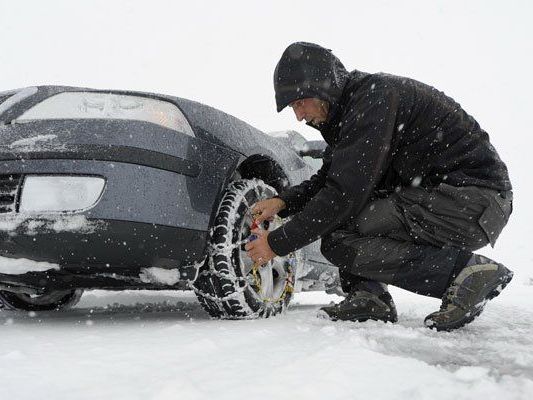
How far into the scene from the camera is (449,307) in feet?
6.73

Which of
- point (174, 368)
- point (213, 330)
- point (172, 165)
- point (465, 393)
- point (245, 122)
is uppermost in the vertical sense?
point (245, 122)

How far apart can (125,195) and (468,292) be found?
55.2 inches

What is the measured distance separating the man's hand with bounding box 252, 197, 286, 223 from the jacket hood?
1.53 feet

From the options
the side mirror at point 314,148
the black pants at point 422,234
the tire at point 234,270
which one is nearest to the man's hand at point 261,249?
the tire at point 234,270

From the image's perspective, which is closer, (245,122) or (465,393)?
(465,393)

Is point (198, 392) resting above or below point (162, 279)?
above

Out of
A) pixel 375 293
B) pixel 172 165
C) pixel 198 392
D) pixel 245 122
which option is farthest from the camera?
pixel 245 122

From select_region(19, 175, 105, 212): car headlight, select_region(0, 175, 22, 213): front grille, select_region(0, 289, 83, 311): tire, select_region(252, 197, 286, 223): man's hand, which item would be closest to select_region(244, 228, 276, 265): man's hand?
select_region(252, 197, 286, 223): man's hand

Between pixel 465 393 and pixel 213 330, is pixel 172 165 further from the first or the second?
pixel 465 393

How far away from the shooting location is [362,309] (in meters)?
2.23

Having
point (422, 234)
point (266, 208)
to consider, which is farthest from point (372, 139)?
point (266, 208)

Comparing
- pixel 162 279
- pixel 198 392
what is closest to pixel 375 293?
pixel 162 279

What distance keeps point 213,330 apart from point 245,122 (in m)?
1.10

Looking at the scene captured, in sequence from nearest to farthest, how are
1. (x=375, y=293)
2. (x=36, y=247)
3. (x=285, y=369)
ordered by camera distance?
(x=285, y=369)
(x=36, y=247)
(x=375, y=293)
